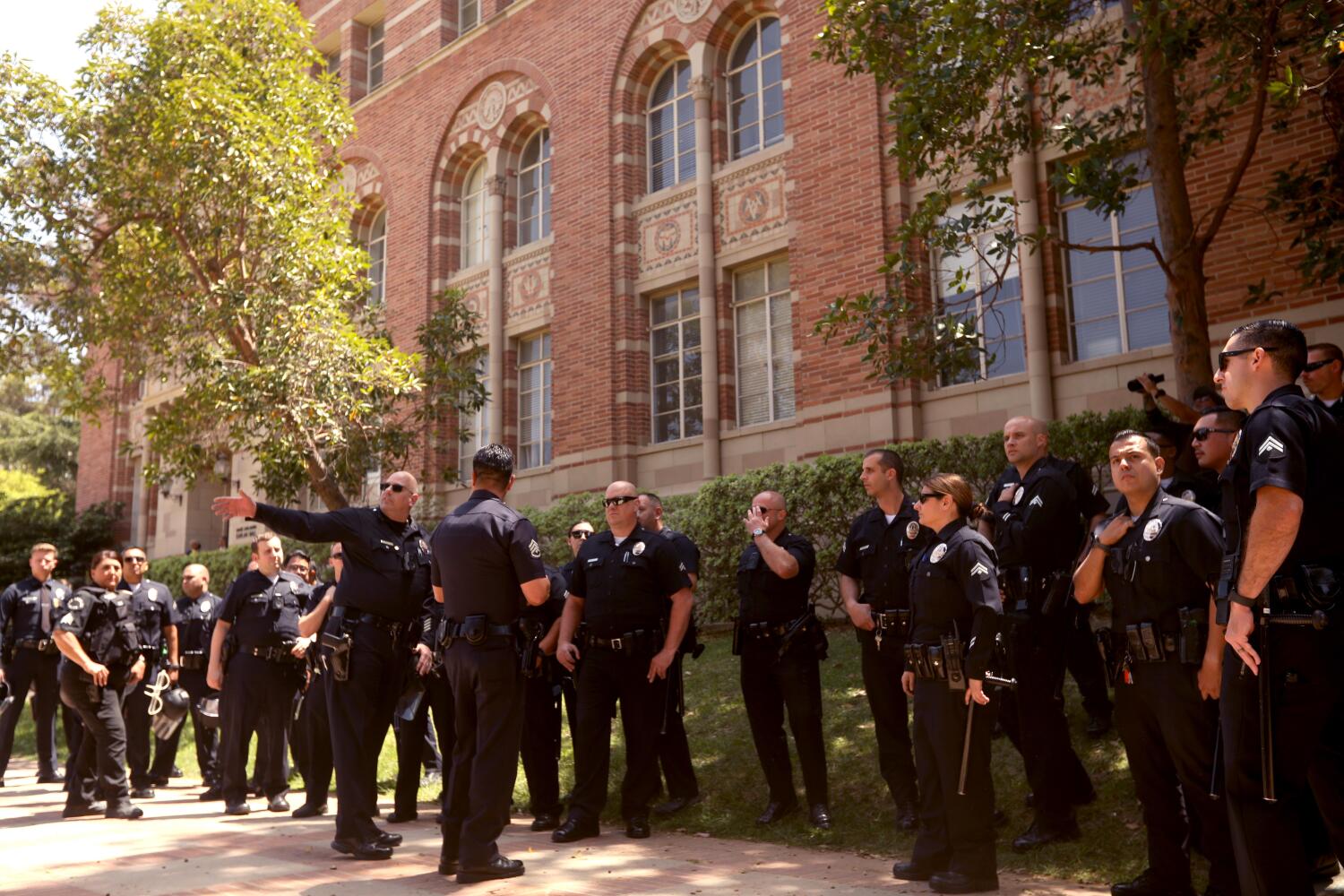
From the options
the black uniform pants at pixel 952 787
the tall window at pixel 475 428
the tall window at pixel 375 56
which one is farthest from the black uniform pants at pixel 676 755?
the tall window at pixel 375 56

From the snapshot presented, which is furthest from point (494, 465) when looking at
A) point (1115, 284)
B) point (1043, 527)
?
point (1115, 284)

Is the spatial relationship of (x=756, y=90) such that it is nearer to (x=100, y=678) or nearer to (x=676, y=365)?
(x=676, y=365)

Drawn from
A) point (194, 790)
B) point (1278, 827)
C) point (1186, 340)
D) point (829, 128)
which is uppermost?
point (829, 128)

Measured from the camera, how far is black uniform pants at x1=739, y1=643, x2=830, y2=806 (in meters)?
7.26

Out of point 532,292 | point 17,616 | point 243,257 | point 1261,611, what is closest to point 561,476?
point 532,292

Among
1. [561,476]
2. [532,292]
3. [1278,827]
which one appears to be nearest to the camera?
[1278,827]

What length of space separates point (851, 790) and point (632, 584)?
2037 mm

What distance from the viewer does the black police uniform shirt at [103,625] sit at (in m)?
9.35

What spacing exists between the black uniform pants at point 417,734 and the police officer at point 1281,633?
515cm

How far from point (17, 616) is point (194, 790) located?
9.11 ft

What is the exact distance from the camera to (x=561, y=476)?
18.5 m

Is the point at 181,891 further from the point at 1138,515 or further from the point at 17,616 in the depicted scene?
the point at 17,616

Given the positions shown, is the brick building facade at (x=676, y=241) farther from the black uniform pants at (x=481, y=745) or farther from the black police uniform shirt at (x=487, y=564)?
the black uniform pants at (x=481, y=745)

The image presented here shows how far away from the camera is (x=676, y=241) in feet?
58.0
